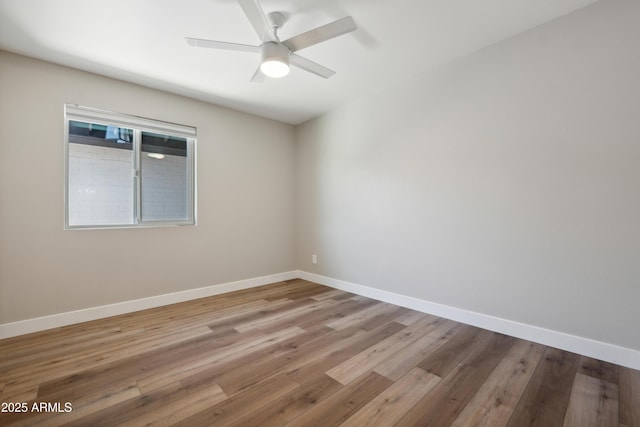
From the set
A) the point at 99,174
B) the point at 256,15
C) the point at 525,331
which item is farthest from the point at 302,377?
the point at 99,174

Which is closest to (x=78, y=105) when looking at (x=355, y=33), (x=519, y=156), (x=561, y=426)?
(x=355, y=33)

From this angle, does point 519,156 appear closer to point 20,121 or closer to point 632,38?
point 632,38

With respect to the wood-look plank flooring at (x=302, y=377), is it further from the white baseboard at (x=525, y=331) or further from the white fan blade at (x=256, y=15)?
the white fan blade at (x=256, y=15)

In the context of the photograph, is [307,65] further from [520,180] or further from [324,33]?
[520,180]

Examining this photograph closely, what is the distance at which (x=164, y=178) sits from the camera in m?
3.15

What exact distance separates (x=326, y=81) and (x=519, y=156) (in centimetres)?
195

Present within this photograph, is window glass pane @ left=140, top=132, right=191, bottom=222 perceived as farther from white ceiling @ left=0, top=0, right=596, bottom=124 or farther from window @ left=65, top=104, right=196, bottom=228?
white ceiling @ left=0, top=0, right=596, bottom=124

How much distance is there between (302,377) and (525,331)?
181 cm

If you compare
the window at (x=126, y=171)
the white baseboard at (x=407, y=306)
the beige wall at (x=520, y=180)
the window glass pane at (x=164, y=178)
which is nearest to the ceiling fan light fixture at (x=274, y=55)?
the beige wall at (x=520, y=180)

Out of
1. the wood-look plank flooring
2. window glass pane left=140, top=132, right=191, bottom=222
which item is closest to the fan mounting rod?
window glass pane left=140, top=132, right=191, bottom=222

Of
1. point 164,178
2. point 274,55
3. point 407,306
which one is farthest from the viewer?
point 164,178

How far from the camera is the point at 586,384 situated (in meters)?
1.60

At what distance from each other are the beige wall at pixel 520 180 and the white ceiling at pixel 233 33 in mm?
286

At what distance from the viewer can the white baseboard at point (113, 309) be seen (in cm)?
231
